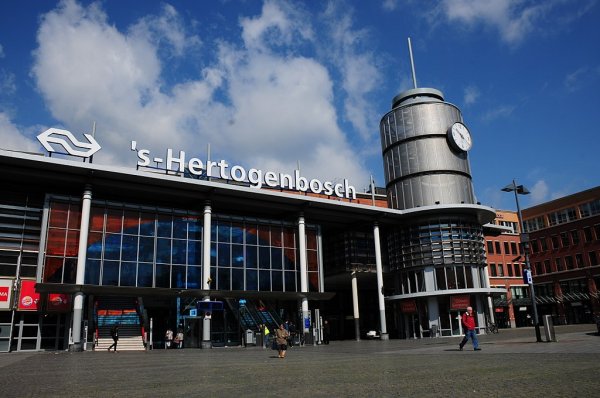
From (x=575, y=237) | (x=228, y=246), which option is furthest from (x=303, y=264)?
(x=575, y=237)

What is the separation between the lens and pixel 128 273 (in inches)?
1608

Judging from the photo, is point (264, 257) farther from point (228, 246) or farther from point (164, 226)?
point (164, 226)

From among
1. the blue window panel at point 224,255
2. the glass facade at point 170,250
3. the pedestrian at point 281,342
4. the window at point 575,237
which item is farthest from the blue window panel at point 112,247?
the window at point 575,237

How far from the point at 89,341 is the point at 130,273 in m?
5.85

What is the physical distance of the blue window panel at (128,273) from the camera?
4056 centimetres

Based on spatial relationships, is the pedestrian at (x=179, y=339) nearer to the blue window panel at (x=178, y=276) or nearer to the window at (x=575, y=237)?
the blue window panel at (x=178, y=276)

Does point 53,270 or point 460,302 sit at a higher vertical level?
point 53,270

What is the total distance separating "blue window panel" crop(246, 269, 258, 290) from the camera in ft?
152

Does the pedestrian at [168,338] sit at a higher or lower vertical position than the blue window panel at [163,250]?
lower

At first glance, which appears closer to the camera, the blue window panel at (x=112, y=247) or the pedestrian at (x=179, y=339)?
the blue window panel at (x=112, y=247)

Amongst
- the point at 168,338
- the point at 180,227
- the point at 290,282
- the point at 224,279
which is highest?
the point at 180,227

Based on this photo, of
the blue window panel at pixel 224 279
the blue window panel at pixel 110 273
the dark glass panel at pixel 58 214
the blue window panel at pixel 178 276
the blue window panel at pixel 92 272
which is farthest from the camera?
the blue window panel at pixel 224 279

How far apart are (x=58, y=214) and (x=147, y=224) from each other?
6890 millimetres

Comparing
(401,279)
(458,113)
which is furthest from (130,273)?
(458,113)
